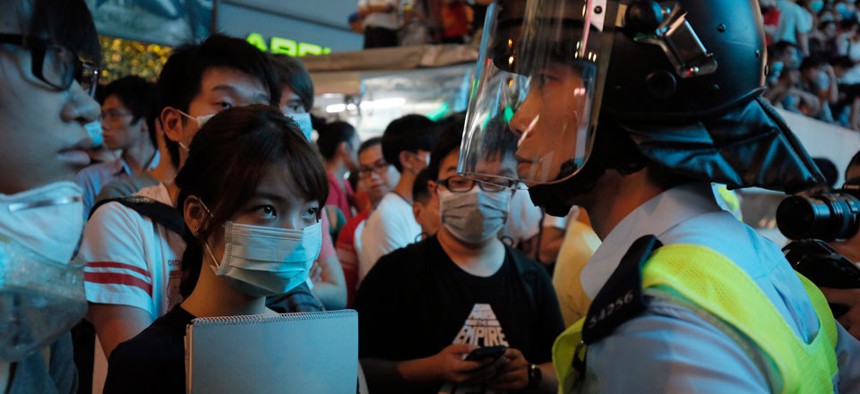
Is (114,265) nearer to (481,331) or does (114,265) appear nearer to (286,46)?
(481,331)

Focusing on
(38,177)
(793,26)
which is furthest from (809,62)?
(38,177)

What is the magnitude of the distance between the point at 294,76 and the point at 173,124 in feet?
2.06

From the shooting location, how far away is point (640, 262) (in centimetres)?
137

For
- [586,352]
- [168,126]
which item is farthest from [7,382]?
[168,126]

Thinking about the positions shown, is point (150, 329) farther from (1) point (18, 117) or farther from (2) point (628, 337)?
(2) point (628, 337)

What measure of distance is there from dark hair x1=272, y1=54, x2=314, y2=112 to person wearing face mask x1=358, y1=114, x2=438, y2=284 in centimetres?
108

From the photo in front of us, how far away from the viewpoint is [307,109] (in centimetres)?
338

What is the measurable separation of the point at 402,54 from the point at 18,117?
233 inches

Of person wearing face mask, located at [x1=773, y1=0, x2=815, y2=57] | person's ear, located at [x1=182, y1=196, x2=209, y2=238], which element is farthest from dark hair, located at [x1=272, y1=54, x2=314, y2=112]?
person wearing face mask, located at [x1=773, y1=0, x2=815, y2=57]

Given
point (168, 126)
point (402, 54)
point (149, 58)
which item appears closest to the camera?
point (168, 126)

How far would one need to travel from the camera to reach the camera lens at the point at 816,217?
191 centimetres

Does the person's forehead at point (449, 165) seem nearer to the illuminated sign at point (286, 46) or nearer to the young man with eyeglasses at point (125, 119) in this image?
the young man with eyeglasses at point (125, 119)

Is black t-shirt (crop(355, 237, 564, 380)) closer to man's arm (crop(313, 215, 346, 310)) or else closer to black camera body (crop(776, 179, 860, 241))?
man's arm (crop(313, 215, 346, 310))

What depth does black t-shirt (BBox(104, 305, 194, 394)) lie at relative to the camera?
166cm
